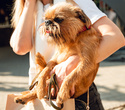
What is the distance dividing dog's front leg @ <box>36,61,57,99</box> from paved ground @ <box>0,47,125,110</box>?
9.38 feet

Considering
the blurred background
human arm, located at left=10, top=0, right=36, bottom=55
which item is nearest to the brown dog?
human arm, located at left=10, top=0, right=36, bottom=55

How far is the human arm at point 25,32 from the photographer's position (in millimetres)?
2033

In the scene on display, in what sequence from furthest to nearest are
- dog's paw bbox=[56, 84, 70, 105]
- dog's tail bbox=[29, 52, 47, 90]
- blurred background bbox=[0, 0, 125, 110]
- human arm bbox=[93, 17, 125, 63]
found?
blurred background bbox=[0, 0, 125, 110] → dog's tail bbox=[29, 52, 47, 90] → human arm bbox=[93, 17, 125, 63] → dog's paw bbox=[56, 84, 70, 105]

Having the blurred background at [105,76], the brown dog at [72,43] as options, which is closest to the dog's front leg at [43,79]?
the brown dog at [72,43]

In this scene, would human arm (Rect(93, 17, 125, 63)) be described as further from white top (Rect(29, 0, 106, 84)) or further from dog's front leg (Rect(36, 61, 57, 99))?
dog's front leg (Rect(36, 61, 57, 99))

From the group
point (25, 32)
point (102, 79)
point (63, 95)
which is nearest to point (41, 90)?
point (63, 95)

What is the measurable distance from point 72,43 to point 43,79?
0.38 metres

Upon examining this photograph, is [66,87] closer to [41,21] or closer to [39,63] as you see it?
[39,63]

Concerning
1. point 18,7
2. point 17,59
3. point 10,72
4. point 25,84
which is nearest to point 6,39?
point 17,59

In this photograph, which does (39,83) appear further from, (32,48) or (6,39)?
(6,39)

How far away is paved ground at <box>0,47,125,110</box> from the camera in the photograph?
16.4 feet

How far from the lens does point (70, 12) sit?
1805mm

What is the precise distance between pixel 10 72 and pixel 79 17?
19.5 ft

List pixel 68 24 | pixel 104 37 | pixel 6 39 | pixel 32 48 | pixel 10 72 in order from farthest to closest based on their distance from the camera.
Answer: pixel 6 39 → pixel 10 72 → pixel 32 48 → pixel 104 37 → pixel 68 24
